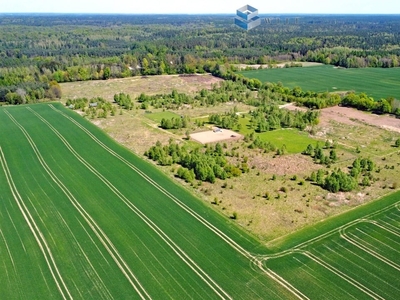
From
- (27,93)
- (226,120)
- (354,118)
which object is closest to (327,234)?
(226,120)

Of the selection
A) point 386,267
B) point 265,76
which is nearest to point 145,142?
point 386,267

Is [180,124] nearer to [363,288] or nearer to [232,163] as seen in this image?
[232,163]

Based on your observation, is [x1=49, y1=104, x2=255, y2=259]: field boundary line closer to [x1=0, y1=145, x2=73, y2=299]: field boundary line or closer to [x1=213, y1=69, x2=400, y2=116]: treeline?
[x1=0, y1=145, x2=73, y2=299]: field boundary line

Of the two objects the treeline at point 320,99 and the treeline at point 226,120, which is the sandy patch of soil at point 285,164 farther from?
the treeline at point 320,99

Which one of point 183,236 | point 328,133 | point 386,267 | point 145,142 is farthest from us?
point 328,133

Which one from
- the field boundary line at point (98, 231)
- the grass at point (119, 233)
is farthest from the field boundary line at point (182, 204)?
the field boundary line at point (98, 231)
